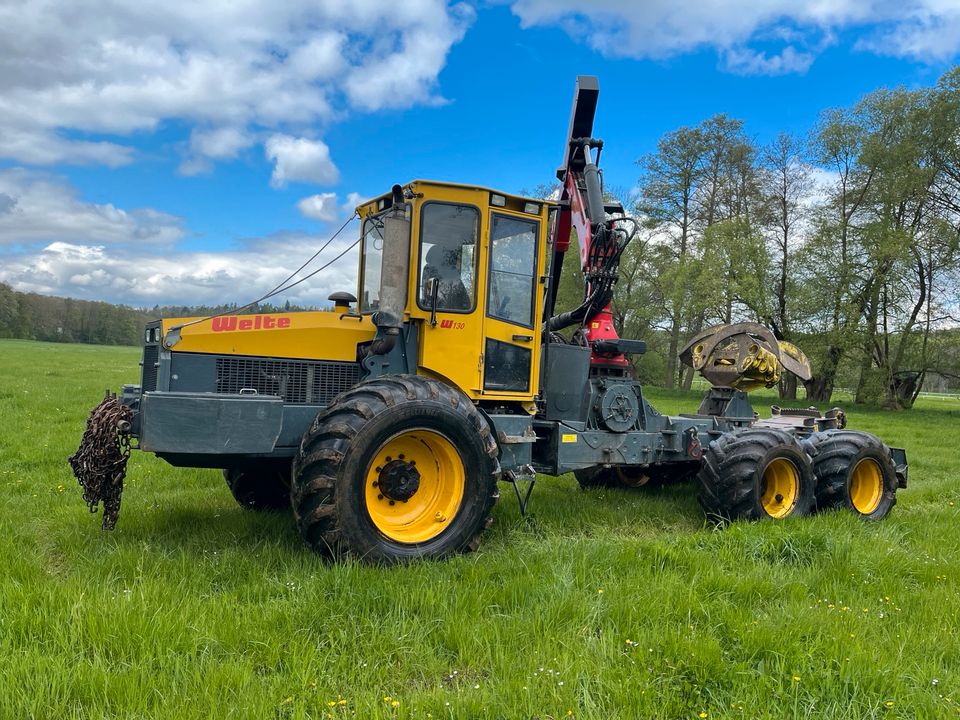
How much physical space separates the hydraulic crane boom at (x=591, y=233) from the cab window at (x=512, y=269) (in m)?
0.77

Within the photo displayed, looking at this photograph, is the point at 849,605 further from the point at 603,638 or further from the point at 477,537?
the point at 477,537

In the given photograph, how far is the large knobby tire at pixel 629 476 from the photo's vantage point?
9008 mm

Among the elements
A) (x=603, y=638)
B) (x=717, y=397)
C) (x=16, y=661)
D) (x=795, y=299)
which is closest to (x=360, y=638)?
(x=603, y=638)

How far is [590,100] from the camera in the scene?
789cm

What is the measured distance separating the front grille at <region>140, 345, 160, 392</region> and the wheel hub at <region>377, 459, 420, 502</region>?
1.88 m

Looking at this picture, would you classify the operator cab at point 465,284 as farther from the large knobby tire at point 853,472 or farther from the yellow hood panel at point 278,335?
the large knobby tire at point 853,472

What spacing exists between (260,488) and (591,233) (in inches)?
163

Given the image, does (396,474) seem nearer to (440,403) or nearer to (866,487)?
(440,403)

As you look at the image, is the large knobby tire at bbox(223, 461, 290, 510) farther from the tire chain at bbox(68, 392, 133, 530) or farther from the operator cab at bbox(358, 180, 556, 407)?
the operator cab at bbox(358, 180, 556, 407)

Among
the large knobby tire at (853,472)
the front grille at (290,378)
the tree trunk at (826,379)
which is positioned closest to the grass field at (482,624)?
the large knobby tire at (853,472)

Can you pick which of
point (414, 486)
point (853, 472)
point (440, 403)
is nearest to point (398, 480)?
point (414, 486)

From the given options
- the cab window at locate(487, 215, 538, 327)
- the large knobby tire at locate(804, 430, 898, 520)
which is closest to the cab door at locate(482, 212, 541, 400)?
the cab window at locate(487, 215, 538, 327)

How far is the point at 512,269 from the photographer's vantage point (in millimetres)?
6410

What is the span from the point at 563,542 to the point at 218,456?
2765 millimetres
